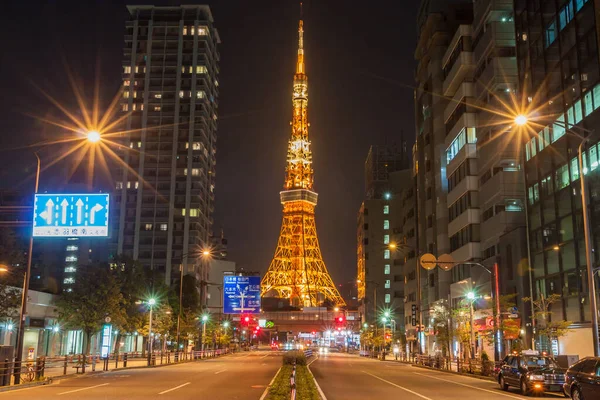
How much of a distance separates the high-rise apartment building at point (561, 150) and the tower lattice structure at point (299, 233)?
349 feet

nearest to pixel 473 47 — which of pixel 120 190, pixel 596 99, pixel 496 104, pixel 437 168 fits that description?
pixel 496 104

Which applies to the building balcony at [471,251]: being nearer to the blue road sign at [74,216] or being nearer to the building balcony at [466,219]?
the building balcony at [466,219]

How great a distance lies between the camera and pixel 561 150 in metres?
41.3

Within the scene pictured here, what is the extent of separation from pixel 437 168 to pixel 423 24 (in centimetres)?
2088

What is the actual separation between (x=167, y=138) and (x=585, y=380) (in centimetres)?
12956

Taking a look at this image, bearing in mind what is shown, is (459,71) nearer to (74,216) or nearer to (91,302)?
(91,302)

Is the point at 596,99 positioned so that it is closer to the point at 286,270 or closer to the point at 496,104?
the point at 496,104

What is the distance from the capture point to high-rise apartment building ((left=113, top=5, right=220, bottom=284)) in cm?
13500

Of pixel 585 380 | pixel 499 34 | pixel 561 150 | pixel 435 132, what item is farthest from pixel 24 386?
pixel 435 132

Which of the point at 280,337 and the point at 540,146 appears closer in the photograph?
the point at 540,146

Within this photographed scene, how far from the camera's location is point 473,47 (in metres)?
64.6

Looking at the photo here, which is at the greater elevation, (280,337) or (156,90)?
(156,90)

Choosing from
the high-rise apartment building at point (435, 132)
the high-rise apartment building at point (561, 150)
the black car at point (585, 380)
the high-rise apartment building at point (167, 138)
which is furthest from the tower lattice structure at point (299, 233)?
the black car at point (585, 380)

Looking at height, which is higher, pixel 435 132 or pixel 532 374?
pixel 435 132
